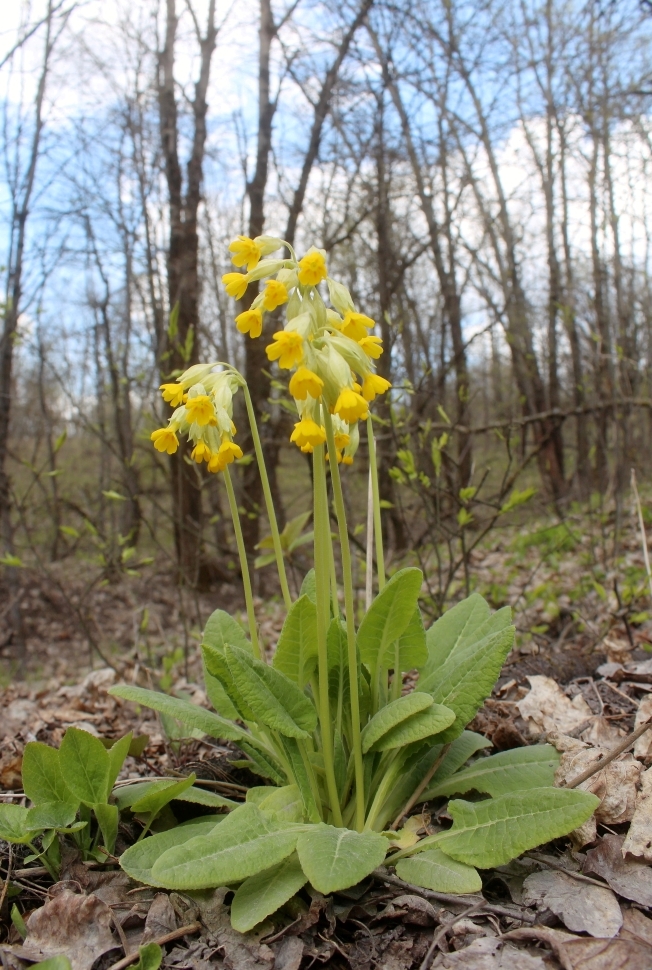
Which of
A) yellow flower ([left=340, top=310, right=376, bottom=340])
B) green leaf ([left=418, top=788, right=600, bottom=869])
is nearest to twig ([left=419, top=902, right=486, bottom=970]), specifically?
green leaf ([left=418, top=788, right=600, bottom=869])

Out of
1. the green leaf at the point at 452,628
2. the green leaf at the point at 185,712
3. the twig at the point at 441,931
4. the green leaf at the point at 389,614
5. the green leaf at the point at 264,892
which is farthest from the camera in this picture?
the green leaf at the point at 452,628

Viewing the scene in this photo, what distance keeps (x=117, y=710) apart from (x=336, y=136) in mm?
8783

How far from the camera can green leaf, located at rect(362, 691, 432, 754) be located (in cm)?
165

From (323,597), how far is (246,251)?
3.02 feet

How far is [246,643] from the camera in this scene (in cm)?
221

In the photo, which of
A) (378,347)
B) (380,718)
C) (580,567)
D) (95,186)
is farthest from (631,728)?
(95,186)

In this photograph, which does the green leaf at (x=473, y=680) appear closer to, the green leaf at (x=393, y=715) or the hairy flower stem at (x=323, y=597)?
the green leaf at (x=393, y=715)

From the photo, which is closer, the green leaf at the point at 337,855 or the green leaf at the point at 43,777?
the green leaf at the point at 337,855

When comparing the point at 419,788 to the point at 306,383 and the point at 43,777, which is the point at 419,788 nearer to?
the point at 43,777

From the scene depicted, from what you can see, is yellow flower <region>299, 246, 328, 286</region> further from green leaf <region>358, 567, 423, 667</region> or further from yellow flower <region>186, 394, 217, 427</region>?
green leaf <region>358, 567, 423, 667</region>

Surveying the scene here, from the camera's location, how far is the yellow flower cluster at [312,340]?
145cm

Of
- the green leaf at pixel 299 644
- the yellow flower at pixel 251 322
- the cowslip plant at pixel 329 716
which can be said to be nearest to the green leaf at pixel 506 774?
the cowslip plant at pixel 329 716

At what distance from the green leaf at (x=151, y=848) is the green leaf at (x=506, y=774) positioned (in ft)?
2.18

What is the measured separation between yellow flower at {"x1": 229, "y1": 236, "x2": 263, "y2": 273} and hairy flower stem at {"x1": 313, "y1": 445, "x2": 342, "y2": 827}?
0.54 metres
